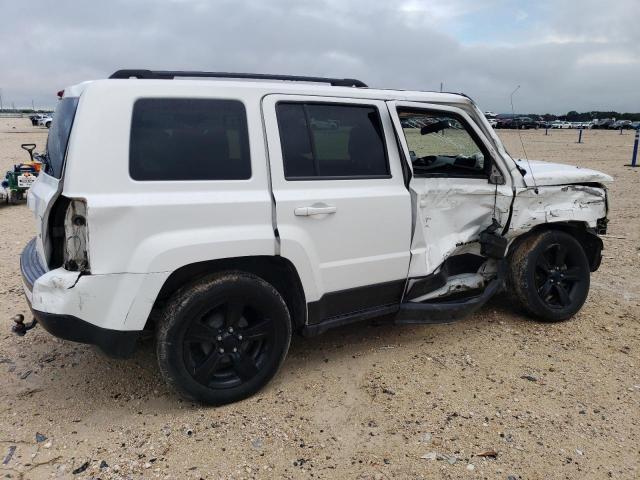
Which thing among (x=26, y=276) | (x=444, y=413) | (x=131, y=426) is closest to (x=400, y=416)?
(x=444, y=413)

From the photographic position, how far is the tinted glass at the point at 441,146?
156 inches

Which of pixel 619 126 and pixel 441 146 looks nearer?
pixel 441 146

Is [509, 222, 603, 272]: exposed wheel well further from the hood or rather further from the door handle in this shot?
the door handle

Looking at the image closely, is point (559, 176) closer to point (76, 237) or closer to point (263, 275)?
point (263, 275)

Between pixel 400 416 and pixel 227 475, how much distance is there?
1101 millimetres

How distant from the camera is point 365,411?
3.25 m

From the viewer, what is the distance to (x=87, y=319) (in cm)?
281

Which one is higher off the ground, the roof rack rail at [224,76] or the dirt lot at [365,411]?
the roof rack rail at [224,76]

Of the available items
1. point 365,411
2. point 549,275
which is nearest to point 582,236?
point 549,275

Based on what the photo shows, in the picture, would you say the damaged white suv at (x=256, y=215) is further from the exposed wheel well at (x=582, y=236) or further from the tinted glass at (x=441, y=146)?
the exposed wheel well at (x=582, y=236)

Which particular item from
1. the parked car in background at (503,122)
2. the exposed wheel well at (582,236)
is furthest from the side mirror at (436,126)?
the exposed wheel well at (582,236)

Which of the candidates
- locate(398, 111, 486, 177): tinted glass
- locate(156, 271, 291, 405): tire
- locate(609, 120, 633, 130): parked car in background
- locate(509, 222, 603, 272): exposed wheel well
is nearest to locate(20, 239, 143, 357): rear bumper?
locate(156, 271, 291, 405): tire

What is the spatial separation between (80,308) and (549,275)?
370 centimetres

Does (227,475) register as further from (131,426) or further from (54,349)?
(54,349)
